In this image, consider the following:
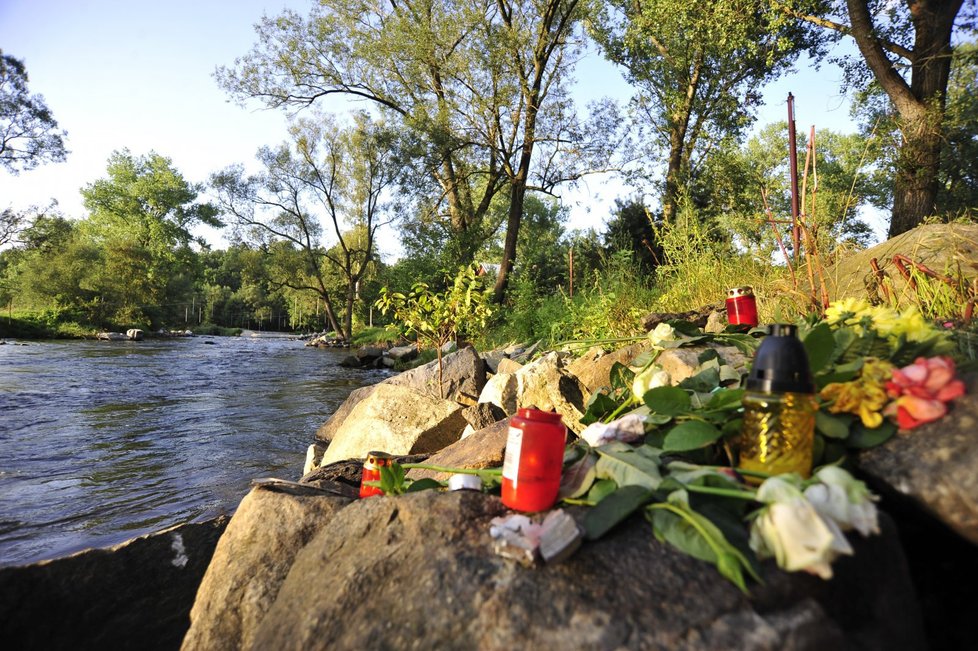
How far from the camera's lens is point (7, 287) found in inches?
1531

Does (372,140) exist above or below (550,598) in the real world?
above

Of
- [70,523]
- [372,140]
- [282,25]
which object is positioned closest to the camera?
[70,523]

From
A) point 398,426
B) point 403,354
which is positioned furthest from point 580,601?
point 403,354

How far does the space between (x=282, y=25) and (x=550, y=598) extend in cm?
2171

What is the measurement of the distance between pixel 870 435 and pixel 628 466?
0.56m

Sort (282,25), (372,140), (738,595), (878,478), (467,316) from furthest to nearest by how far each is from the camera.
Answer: (372,140)
(282,25)
(467,316)
(878,478)
(738,595)

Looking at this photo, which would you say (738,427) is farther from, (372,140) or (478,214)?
(372,140)

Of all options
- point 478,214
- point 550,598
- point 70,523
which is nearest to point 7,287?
point 478,214

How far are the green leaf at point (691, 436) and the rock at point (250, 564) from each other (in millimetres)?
1343

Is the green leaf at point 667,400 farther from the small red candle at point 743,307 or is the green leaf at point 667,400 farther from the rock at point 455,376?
the rock at point 455,376

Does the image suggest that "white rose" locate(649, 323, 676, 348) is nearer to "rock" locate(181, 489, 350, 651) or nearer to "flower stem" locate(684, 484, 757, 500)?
"flower stem" locate(684, 484, 757, 500)

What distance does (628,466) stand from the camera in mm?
1248

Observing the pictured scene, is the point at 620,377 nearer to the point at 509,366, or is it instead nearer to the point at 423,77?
the point at 509,366

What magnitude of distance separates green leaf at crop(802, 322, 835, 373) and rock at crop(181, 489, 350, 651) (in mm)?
1728
